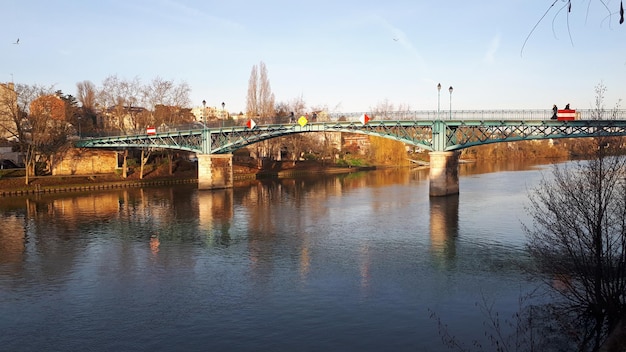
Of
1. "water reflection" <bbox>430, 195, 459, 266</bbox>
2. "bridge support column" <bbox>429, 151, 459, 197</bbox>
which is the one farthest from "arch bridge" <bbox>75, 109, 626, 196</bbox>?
"water reflection" <bbox>430, 195, 459, 266</bbox>

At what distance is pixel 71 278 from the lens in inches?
829

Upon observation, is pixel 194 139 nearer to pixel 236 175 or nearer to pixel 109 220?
pixel 236 175

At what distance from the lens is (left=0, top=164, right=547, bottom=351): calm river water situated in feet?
48.6

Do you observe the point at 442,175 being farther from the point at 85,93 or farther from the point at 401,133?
the point at 85,93

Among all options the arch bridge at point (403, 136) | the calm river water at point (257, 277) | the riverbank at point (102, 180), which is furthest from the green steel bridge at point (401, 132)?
the calm river water at point (257, 277)

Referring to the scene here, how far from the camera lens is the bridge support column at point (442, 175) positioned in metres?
48.0

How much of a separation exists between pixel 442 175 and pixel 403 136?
21.3 ft

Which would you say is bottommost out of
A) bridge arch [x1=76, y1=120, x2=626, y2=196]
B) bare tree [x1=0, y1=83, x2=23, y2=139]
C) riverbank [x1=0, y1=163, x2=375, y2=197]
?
riverbank [x1=0, y1=163, x2=375, y2=197]

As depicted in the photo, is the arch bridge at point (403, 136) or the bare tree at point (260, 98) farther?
the bare tree at point (260, 98)

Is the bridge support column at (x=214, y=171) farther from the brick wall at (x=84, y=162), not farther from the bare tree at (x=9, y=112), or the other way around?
the bare tree at (x=9, y=112)

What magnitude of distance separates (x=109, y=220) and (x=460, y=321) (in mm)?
30357

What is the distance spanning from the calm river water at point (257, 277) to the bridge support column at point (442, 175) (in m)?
6.08

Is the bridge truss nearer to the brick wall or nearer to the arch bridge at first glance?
the arch bridge

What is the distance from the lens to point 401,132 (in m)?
54.0
